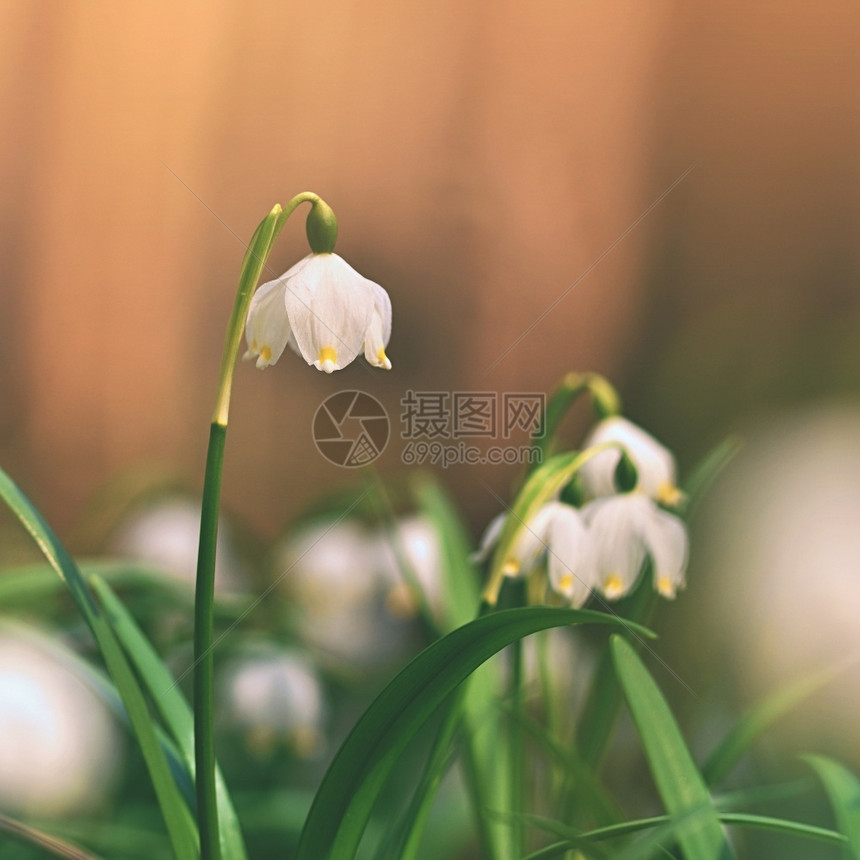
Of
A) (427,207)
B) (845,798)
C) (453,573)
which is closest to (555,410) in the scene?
(453,573)

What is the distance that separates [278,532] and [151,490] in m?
0.41

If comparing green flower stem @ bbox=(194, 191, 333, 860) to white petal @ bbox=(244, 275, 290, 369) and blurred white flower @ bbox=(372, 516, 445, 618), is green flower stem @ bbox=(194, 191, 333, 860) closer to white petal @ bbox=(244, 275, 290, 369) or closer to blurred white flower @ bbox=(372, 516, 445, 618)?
white petal @ bbox=(244, 275, 290, 369)

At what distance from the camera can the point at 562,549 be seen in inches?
22.4

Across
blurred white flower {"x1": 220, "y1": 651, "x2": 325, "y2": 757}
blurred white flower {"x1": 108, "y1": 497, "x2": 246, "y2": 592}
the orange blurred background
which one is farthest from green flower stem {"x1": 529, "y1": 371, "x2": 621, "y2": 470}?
the orange blurred background

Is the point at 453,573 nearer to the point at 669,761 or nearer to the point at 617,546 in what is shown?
the point at 617,546

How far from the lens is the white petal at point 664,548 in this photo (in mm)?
588

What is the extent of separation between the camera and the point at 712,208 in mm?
1722

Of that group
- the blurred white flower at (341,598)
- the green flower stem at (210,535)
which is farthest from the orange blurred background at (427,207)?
the green flower stem at (210,535)

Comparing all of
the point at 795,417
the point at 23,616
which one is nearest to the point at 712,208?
the point at 795,417

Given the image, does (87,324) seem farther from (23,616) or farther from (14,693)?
(14,693)

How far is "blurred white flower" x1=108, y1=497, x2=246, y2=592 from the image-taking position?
Answer: 1109 millimetres

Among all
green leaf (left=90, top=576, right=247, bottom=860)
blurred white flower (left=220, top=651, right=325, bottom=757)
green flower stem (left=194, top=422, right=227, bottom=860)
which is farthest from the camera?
blurred white flower (left=220, top=651, right=325, bottom=757)

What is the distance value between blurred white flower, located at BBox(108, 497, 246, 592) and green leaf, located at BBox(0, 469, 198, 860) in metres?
0.66

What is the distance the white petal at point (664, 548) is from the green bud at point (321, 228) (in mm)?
310
